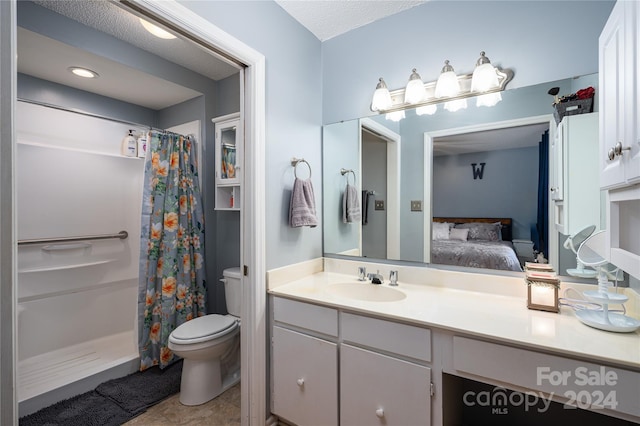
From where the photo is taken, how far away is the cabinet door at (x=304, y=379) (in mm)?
1409

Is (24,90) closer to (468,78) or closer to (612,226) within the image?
(468,78)

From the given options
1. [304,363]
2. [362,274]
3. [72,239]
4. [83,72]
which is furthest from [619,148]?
[72,239]

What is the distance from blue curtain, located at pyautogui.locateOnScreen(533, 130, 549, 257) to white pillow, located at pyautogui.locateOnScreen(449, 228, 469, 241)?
0.32 metres

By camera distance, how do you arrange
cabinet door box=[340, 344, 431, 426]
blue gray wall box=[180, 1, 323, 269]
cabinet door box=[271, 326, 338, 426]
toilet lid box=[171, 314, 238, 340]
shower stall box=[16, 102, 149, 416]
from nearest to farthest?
cabinet door box=[340, 344, 431, 426]
cabinet door box=[271, 326, 338, 426]
blue gray wall box=[180, 1, 323, 269]
toilet lid box=[171, 314, 238, 340]
shower stall box=[16, 102, 149, 416]

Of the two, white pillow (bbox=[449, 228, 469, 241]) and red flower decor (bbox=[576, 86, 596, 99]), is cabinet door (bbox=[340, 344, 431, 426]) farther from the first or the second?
red flower decor (bbox=[576, 86, 596, 99])

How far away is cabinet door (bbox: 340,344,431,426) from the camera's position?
119 cm

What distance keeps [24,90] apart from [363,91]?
8.37ft

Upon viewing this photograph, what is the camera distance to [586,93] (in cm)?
129

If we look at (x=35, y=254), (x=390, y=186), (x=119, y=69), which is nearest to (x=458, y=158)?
(x=390, y=186)

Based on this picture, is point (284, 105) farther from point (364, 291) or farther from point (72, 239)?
point (72, 239)

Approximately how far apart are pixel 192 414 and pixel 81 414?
2.15 feet

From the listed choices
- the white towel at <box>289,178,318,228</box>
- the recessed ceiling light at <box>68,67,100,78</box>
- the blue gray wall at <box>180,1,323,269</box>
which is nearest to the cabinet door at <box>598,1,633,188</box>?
the white towel at <box>289,178,318,228</box>

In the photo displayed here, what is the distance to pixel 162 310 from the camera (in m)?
2.36

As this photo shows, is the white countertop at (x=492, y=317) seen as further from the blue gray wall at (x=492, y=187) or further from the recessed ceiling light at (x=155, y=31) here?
the recessed ceiling light at (x=155, y=31)
